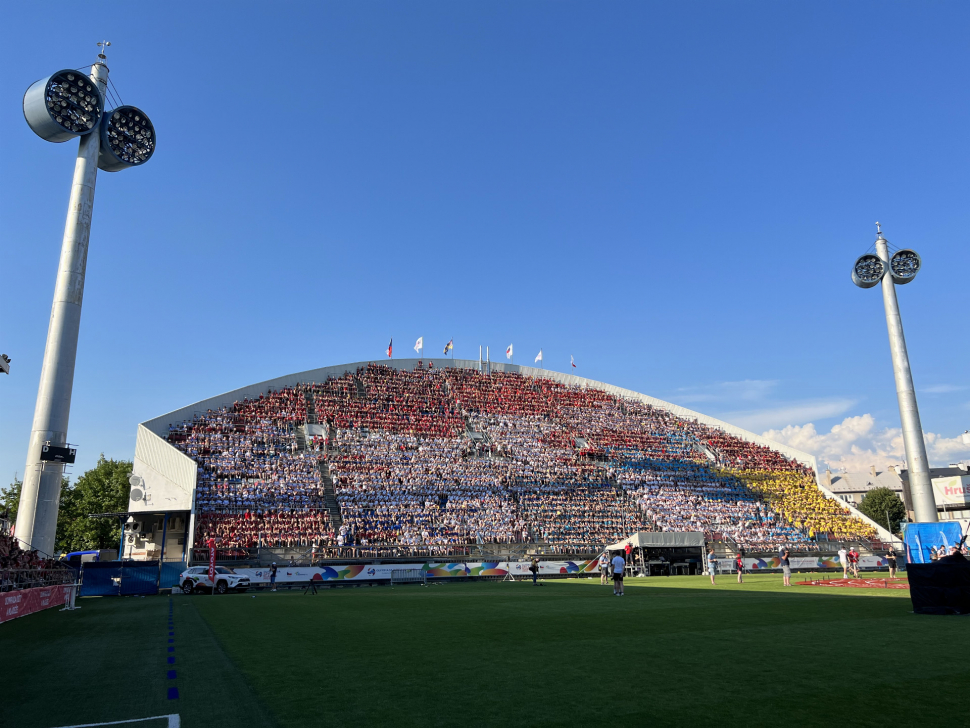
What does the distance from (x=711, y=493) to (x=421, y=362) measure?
31806mm

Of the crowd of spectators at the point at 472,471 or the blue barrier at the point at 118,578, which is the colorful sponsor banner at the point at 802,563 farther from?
the blue barrier at the point at 118,578

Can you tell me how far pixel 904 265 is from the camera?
46125 mm

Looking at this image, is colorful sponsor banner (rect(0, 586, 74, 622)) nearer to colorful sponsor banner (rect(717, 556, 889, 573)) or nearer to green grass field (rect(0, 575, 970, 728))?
green grass field (rect(0, 575, 970, 728))

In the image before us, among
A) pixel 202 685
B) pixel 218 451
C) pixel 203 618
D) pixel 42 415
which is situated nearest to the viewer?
pixel 202 685

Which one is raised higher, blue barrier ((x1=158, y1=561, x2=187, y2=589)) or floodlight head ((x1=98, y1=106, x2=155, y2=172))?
floodlight head ((x1=98, y1=106, x2=155, y2=172))

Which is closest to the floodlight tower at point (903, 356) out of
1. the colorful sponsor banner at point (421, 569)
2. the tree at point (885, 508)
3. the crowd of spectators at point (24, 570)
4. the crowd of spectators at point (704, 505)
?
the crowd of spectators at point (704, 505)

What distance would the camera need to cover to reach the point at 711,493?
2329 inches

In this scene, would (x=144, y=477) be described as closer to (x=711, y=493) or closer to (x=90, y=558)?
(x=90, y=558)

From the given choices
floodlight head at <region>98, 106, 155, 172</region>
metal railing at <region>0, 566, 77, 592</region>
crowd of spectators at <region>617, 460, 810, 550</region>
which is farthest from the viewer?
crowd of spectators at <region>617, 460, 810, 550</region>

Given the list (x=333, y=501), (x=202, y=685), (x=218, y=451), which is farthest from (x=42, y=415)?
(x=202, y=685)

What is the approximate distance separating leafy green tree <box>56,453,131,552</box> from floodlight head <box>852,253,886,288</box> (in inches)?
2880

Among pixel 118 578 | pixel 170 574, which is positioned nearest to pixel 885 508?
pixel 170 574

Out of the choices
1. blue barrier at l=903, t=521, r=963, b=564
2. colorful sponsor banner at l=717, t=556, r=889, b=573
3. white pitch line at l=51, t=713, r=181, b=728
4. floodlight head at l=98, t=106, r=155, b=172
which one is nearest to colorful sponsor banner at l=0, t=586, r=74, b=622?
white pitch line at l=51, t=713, r=181, b=728

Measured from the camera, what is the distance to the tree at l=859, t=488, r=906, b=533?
9400 centimetres
